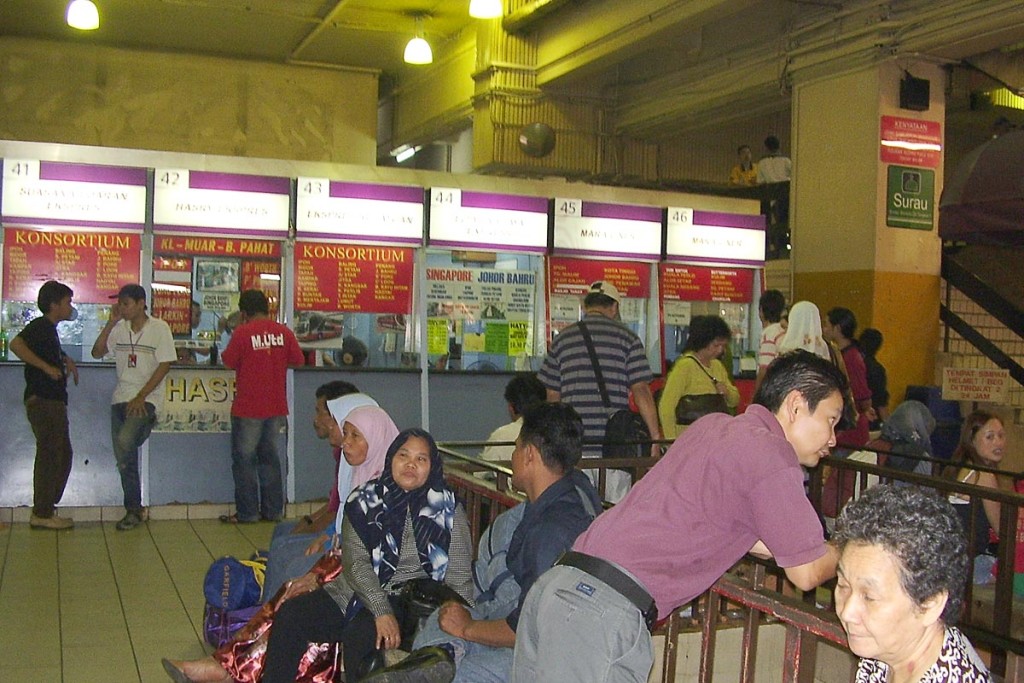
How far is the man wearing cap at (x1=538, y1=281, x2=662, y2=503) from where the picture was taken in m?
6.46

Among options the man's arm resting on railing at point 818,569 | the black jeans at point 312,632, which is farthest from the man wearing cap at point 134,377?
the man's arm resting on railing at point 818,569

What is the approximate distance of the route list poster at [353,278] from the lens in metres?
8.77

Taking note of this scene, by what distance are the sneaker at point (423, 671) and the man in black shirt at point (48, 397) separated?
16.8ft

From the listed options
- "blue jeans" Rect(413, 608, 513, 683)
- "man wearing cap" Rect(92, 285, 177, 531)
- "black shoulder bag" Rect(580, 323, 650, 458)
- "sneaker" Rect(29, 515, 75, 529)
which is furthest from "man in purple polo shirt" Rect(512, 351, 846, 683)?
"sneaker" Rect(29, 515, 75, 529)

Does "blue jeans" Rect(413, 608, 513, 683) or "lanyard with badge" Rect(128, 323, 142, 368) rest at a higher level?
"lanyard with badge" Rect(128, 323, 142, 368)

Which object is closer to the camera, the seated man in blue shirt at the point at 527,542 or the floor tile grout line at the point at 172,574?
the seated man in blue shirt at the point at 527,542

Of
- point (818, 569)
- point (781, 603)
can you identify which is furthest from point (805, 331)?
point (818, 569)

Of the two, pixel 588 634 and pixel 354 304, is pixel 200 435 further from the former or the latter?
pixel 588 634

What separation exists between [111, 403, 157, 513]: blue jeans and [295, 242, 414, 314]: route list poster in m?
1.47

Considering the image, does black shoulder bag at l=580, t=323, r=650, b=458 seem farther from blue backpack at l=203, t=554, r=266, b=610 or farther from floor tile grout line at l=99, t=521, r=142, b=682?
floor tile grout line at l=99, t=521, r=142, b=682

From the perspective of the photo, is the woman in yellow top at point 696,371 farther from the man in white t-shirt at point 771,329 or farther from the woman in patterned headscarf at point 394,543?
the woman in patterned headscarf at point 394,543

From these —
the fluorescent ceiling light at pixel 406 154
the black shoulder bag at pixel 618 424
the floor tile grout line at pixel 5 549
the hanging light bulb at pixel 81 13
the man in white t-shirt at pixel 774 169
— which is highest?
the hanging light bulb at pixel 81 13

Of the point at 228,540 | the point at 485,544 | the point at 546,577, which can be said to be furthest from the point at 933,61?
the point at 546,577

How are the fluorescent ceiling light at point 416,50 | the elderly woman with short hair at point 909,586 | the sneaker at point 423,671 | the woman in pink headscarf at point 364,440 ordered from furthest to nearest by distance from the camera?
the fluorescent ceiling light at point 416,50 < the woman in pink headscarf at point 364,440 < the sneaker at point 423,671 < the elderly woman with short hair at point 909,586
